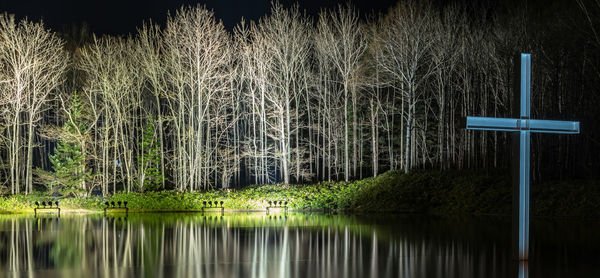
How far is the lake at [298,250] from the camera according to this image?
8492 millimetres

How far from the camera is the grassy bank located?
19891 millimetres

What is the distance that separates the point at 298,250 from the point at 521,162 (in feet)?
14.7

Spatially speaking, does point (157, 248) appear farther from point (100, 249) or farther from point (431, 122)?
point (431, 122)

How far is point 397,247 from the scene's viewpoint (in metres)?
11.3

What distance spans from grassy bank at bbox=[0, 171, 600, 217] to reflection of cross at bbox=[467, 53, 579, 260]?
11546 millimetres

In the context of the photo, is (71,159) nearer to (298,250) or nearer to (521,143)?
(298,250)

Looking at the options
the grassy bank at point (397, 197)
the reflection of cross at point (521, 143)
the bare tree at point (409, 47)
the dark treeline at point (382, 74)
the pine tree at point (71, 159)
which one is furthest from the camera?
the pine tree at point (71, 159)

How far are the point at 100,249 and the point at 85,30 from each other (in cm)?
4095

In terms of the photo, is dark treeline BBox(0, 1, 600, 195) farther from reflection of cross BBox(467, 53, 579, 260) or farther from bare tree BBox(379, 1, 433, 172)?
reflection of cross BBox(467, 53, 579, 260)

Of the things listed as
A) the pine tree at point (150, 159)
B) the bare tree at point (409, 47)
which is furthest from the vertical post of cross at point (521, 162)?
the pine tree at point (150, 159)

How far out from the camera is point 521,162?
8695 millimetres

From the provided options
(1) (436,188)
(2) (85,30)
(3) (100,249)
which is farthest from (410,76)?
(2) (85,30)

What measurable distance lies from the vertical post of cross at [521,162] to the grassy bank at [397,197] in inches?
456

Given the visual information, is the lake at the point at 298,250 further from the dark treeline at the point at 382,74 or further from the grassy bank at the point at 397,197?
the dark treeline at the point at 382,74
